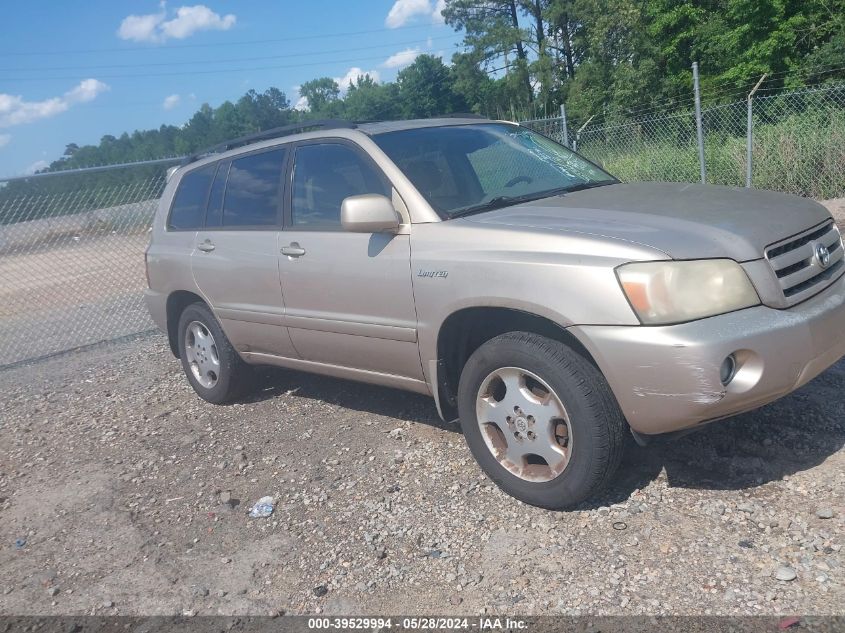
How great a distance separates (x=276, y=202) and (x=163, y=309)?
5.53 feet

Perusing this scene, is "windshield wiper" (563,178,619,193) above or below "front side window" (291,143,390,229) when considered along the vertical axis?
below

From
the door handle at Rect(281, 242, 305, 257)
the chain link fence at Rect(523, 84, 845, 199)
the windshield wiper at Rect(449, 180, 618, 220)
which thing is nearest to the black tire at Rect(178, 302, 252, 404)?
the door handle at Rect(281, 242, 305, 257)

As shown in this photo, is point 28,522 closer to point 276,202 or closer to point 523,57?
point 276,202

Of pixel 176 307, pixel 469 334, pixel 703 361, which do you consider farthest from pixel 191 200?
pixel 703 361

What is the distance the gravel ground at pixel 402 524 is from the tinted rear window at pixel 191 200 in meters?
1.52

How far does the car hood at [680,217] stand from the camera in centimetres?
311

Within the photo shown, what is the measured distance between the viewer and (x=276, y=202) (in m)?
4.75

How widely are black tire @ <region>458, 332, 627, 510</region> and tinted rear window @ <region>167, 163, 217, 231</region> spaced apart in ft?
9.40

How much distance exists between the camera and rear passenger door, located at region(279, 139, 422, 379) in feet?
12.8

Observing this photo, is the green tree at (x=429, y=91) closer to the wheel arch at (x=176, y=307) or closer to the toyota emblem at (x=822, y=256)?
the wheel arch at (x=176, y=307)

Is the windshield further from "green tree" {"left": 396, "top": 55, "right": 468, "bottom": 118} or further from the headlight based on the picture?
"green tree" {"left": 396, "top": 55, "right": 468, "bottom": 118}

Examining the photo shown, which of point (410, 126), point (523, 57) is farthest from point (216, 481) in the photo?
point (523, 57)

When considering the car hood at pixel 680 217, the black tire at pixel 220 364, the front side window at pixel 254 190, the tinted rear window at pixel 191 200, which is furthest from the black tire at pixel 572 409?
the tinted rear window at pixel 191 200

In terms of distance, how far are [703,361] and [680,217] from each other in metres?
0.79
